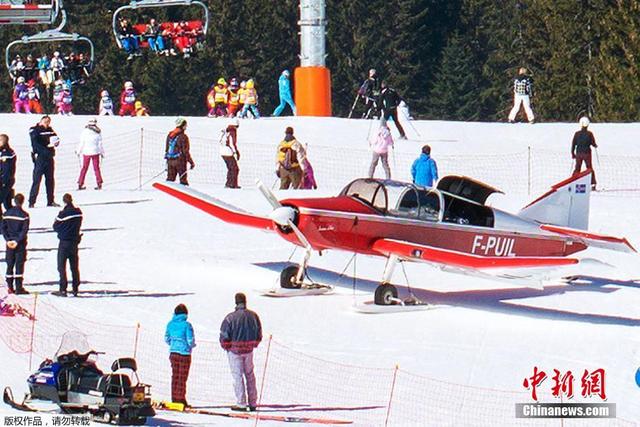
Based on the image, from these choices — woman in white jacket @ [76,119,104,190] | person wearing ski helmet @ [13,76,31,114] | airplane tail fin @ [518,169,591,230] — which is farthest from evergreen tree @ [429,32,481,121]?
airplane tail fin @ [518,169,591,230]

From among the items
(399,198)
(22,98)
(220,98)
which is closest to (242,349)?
(399,198)

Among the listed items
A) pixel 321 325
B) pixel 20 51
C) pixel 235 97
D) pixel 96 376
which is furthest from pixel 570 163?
pixel 20 51

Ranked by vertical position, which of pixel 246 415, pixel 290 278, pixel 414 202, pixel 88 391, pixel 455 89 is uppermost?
pixel 455 89

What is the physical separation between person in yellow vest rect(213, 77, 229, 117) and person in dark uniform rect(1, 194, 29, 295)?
2319cm

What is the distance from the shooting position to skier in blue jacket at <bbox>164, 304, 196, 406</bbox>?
2072 cm

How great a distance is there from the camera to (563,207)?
2931 cm

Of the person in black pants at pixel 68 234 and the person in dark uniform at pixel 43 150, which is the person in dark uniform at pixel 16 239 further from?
the person in dark uniform at pixel 43 150

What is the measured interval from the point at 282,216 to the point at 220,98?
2310 centimetres

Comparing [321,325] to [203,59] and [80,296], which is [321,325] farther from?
[203,59]

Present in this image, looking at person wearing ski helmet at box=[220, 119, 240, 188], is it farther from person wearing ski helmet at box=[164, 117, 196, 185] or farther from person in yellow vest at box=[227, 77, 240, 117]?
person in yellow vest at box=[227, 77, 240, 117]

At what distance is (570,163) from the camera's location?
142 ft

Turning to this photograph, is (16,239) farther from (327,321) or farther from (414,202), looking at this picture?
(414,202)

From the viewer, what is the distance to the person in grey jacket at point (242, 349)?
68.2 ft

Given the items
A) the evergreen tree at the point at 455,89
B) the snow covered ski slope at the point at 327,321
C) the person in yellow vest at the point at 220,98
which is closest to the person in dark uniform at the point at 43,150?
the snow covered ski slope at the point at 327,321
